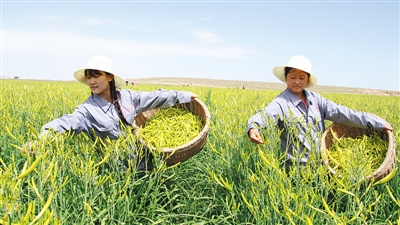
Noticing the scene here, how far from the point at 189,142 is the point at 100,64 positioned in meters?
0.94

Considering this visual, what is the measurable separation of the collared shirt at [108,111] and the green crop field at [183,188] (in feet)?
0.37

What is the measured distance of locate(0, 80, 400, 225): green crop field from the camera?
141 centimetres

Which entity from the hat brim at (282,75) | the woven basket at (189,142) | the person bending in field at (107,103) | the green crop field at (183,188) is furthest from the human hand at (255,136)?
the hat brim at (282,75)

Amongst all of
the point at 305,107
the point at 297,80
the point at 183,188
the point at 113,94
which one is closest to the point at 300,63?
the point at 297,80

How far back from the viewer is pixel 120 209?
1.89 metres

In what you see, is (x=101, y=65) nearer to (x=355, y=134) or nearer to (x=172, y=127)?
(x=172, y=127)

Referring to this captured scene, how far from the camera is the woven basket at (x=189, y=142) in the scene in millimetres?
2205

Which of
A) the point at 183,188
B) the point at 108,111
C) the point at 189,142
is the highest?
the point at 108,111

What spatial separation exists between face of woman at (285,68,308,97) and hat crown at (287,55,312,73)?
0.27 feet

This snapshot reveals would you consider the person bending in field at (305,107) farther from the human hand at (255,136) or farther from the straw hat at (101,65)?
the straw hat at (101,65)

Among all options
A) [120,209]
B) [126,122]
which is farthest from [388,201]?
[126,122]

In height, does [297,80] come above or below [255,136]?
above

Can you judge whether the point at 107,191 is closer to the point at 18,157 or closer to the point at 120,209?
the point at 120,209

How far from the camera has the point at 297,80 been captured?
9.02ft
